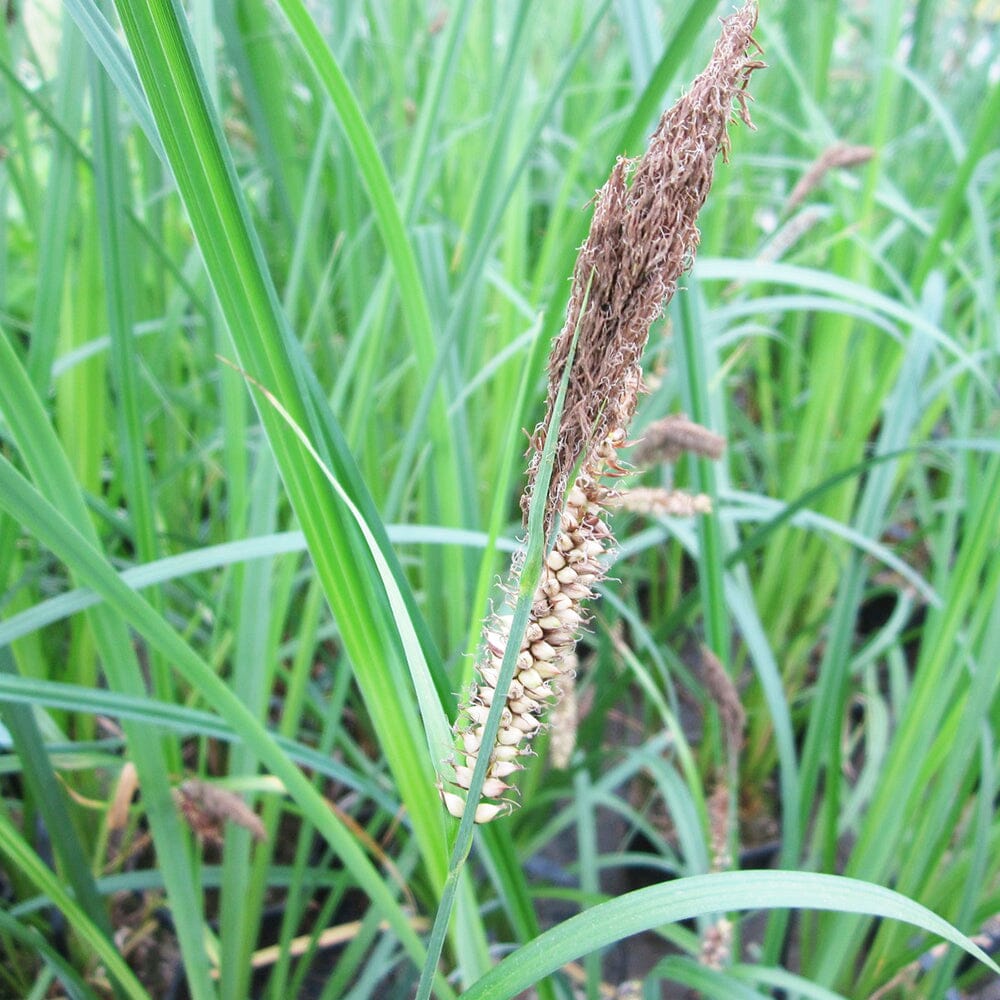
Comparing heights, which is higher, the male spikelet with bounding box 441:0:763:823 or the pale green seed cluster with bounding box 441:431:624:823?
the male spikelet with bounding box 441:0:763:823

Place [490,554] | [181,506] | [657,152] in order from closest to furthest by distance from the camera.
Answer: [657,152] < [490,554] < [181,506]

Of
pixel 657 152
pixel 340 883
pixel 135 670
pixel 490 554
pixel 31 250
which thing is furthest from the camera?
pixel 31 250

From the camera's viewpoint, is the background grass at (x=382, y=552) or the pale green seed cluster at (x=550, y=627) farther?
the background grass at (x=382, y=552)

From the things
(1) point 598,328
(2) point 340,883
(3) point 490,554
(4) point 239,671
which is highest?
(1) point 598,328

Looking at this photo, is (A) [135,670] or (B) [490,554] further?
(A) [135,670]

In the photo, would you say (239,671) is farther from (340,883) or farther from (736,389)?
(736,389)

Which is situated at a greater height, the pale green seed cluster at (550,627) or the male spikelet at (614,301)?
the male spikelet at (614,301)

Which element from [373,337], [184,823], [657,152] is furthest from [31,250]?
[657,152]
